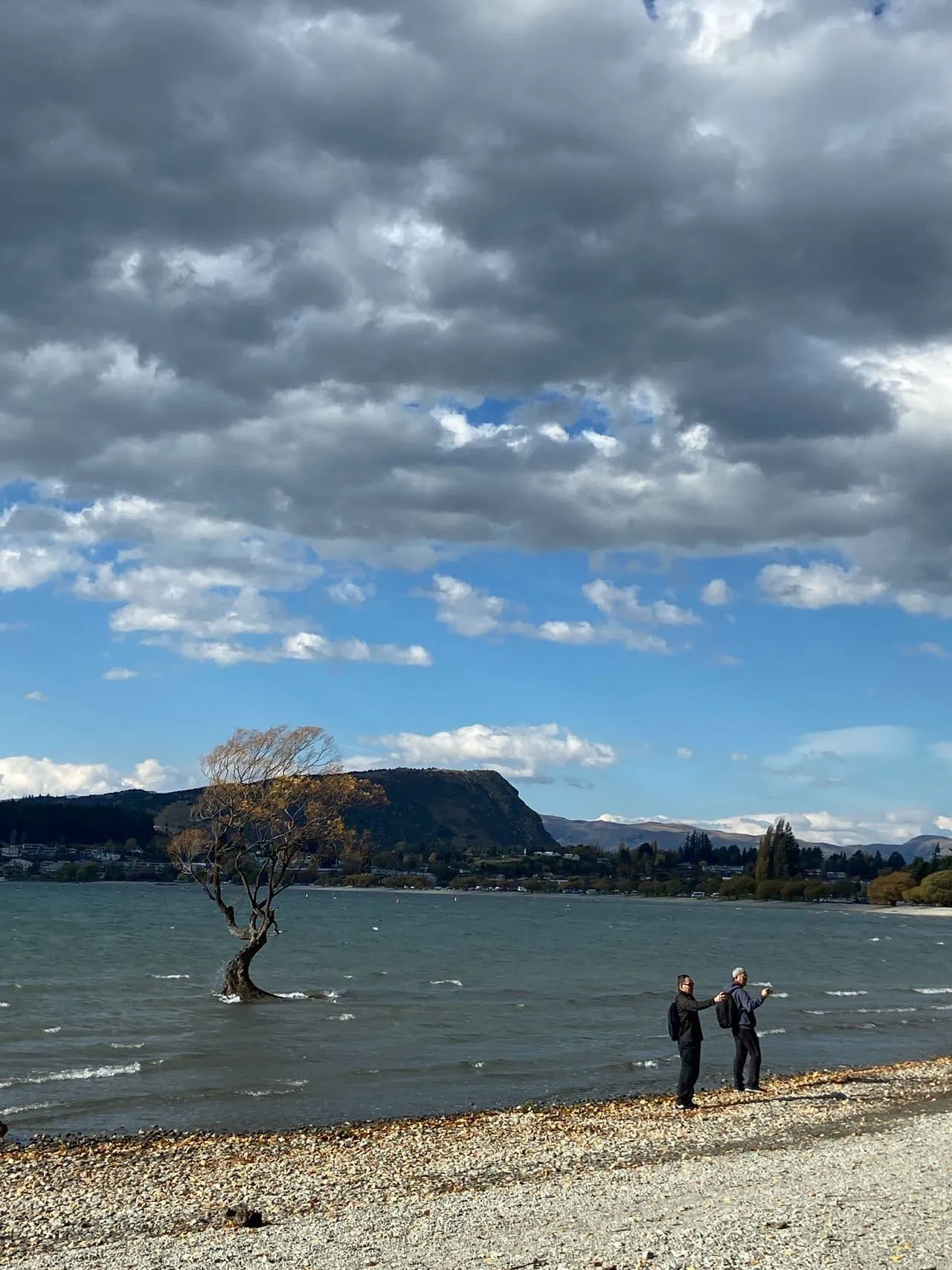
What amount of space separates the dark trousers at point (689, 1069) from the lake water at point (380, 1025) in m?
3.73

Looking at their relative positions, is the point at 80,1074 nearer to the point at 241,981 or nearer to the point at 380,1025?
the point at 380,1025

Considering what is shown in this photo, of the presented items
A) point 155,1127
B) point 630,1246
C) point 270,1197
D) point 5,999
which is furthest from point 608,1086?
point 5,999

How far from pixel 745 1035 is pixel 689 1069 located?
2.15 metres

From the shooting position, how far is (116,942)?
8006 cm

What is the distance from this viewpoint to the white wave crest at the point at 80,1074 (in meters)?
26.9

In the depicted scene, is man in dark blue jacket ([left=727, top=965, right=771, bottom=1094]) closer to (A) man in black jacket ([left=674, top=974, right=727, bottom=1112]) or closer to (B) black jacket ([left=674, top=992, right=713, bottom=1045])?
(A) man in black jacket ([left=674, top=974, right=727, bottom=1112])

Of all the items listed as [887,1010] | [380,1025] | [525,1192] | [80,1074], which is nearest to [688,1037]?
[525,1192]

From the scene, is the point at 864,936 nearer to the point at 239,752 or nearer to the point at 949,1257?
the point at 239,752

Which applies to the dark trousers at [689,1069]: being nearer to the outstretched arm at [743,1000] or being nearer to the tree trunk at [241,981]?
the outstretched arm at [743,1000]

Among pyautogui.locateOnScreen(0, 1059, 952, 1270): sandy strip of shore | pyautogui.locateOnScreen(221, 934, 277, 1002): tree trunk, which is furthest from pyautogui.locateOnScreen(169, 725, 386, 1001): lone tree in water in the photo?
pyautogui.locateOnScreen(0, 1059, 952, 1270): sandy strip of shore

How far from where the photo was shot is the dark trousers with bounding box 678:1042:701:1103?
22.3 m

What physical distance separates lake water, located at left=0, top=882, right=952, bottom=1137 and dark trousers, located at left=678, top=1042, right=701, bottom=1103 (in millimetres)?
3731

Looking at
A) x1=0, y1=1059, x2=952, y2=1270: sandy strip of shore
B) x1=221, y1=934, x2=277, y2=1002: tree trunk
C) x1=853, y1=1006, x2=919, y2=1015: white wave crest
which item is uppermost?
x1=0, y1=1059, x2=952, y2=1270: sandy strip of shore

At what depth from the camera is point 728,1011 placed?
23.1 metres
